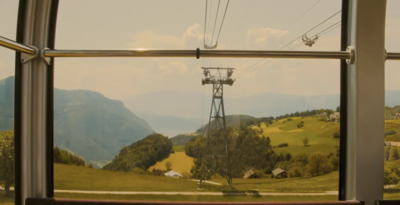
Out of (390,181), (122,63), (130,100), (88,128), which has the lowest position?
(390,181)

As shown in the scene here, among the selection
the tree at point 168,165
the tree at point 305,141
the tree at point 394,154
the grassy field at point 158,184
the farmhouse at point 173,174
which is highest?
the tree at point 305,141

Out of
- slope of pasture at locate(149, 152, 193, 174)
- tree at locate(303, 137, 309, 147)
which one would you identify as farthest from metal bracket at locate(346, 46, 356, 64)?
slope of pasture at locate(149, 152, 193, 174)

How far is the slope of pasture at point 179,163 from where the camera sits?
2914 millimetres

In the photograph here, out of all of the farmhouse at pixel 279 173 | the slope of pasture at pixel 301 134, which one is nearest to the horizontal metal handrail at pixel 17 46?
the slope of pasture at pixel 301 134

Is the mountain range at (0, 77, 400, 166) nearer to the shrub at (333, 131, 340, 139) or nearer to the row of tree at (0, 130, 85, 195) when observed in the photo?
the shrub at (333, 131, 340, 139)

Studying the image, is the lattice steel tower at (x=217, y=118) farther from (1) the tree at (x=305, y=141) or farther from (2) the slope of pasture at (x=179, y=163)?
(1) the tree at (x=305, y=141)

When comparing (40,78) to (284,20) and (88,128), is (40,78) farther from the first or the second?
(284,20)

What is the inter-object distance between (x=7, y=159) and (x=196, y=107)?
4.47 ft

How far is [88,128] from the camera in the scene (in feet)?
9.77

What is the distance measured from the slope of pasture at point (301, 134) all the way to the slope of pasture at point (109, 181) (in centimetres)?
71

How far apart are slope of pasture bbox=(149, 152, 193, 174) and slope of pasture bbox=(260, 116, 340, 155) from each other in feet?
2.02

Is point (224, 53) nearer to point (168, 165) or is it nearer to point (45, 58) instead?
point (168, 165)

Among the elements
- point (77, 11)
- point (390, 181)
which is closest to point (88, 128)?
point (77, 11)

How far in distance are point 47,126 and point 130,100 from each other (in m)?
0.63
